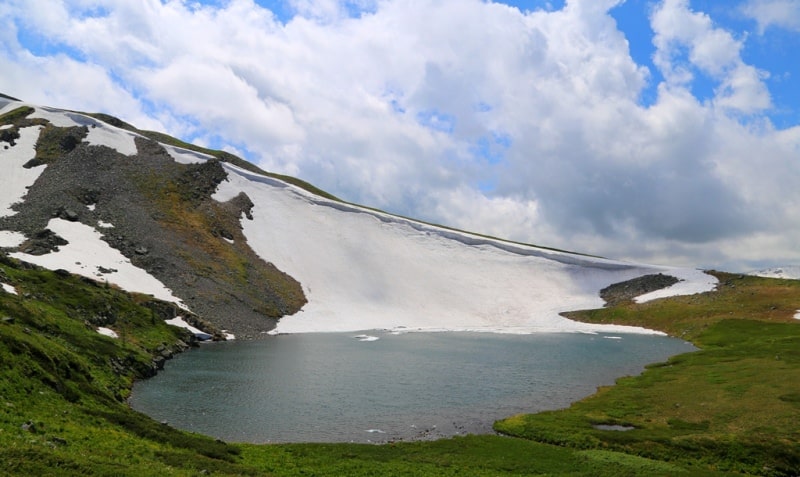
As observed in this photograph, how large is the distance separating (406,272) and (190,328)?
6848cm

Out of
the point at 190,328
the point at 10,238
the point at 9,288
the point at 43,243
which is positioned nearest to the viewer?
the point at 9,288

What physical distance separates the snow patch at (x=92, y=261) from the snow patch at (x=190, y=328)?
20.1 feet

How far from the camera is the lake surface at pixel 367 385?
36.8 meters

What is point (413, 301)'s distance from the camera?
126m

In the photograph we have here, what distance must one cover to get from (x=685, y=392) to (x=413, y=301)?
81162mm

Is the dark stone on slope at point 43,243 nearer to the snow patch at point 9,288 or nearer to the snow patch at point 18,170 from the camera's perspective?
the snow patch at point 18,170

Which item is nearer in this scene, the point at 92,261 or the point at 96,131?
the point at 92,261

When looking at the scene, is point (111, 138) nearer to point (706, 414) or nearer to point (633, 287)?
point (633, 287)

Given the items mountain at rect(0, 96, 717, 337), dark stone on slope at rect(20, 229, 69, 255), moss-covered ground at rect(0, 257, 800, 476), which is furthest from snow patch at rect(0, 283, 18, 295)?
dark stone on slope at rect(20, 229, 69, 255)

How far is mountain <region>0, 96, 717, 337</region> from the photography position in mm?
91688

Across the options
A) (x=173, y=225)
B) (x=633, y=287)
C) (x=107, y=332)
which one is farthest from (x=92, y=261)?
(x=633, y=287)

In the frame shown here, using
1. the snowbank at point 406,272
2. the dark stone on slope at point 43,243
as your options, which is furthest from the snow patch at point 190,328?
the dark stone on slope at point 43,243

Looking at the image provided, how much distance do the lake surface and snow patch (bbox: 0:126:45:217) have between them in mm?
59684

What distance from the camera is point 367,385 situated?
4956 centimetres
